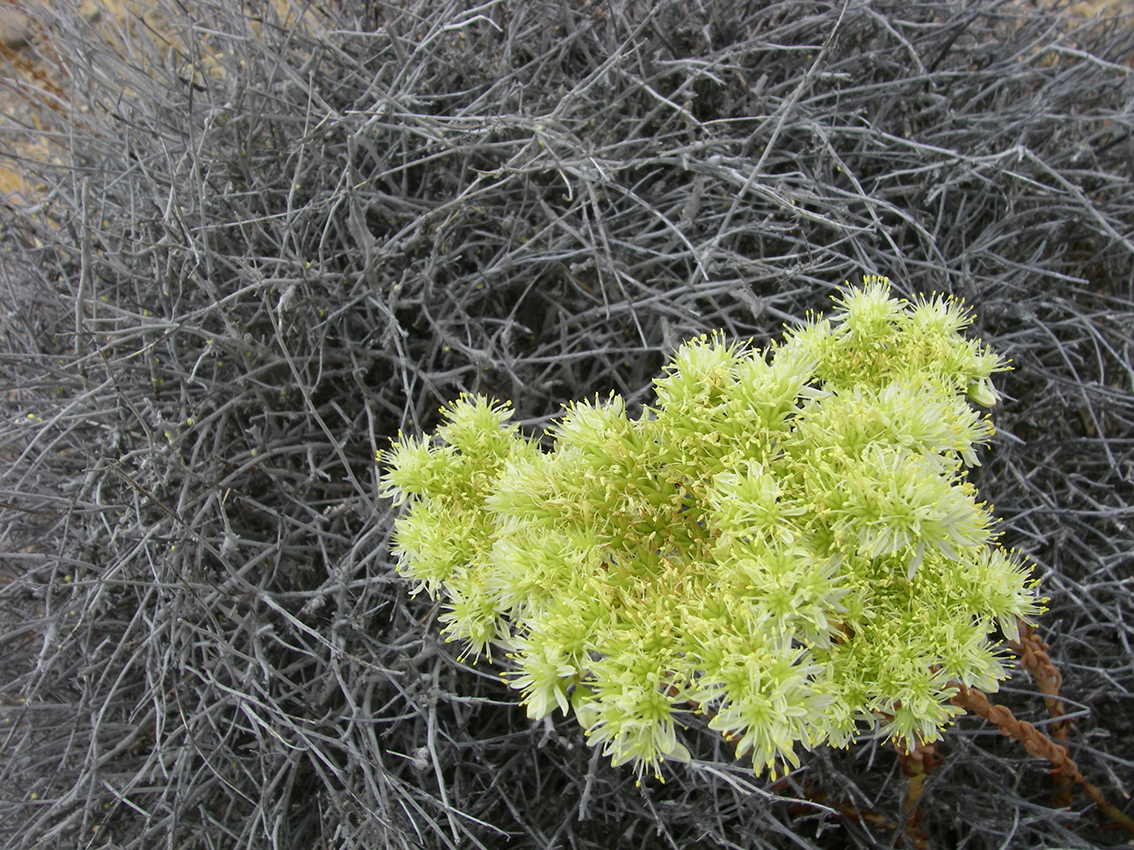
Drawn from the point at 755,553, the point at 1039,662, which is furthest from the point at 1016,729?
the point at 755,553

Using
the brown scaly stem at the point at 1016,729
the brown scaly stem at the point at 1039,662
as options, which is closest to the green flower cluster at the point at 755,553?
the brown scaly stem at the point at 1016,729

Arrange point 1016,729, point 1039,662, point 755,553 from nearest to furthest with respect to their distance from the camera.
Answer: point 755,553 < point 1016,729 < point 1039,662

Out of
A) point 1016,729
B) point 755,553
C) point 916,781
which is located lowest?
point 916,781

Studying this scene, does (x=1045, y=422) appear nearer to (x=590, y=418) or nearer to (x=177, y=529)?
(x=590, y=418)

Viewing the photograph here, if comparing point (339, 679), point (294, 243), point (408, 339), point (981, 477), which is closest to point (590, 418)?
point (339, 679)

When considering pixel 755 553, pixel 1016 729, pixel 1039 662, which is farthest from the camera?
pixel 1039 662

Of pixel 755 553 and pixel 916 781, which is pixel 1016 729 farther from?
pixel 755 553

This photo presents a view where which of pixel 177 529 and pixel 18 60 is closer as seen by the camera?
pixel 177 529

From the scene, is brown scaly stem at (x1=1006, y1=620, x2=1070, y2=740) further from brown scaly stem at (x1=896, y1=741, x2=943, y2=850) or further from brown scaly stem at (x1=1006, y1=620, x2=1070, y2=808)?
brown scaly stem at (x1=896, y1=741, x2=943, y2=850)
